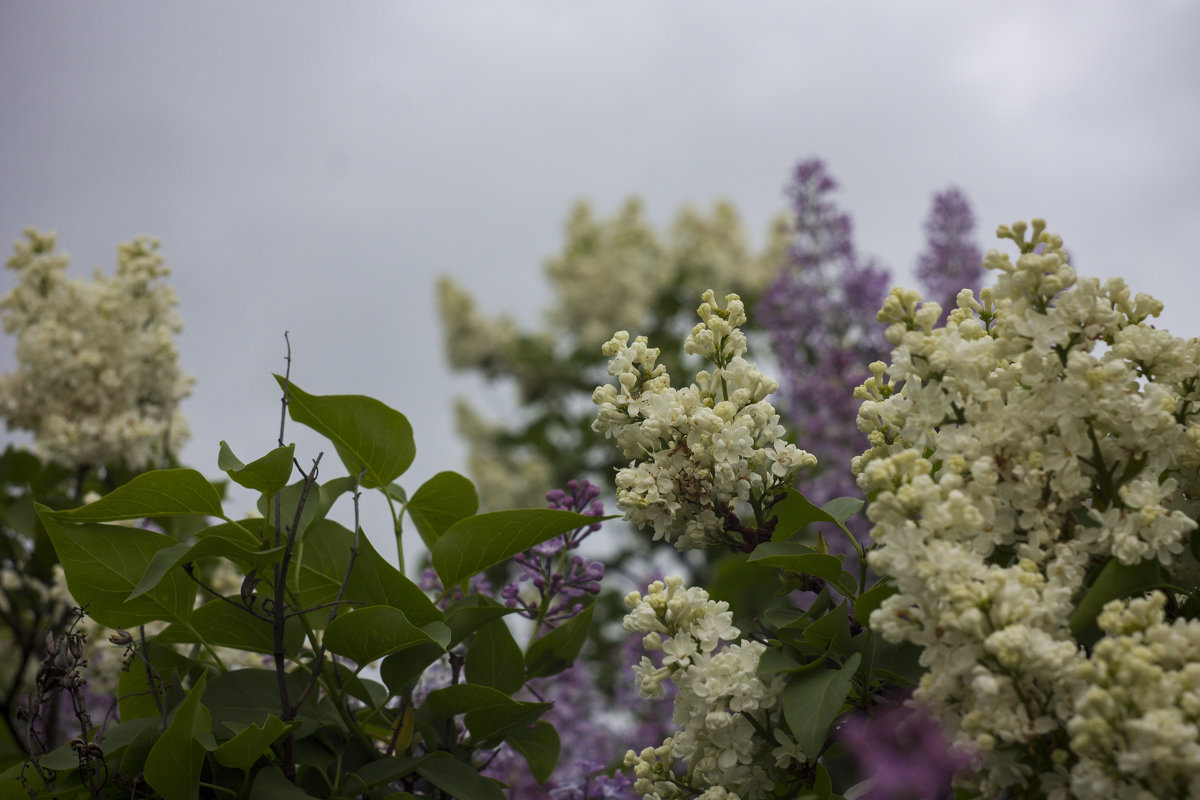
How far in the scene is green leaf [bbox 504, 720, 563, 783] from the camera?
1.15 meters

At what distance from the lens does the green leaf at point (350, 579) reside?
3.29 ft

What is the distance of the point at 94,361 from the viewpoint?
2242mm

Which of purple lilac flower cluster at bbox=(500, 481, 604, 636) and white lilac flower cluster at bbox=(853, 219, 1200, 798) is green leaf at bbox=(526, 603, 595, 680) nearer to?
purple lilac flower cluster at bbox=(500, 481, 604, 636)

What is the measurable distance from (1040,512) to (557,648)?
2.12 feet

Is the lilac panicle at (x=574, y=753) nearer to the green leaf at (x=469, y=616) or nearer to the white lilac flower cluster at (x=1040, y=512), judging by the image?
the green leaf at (x=469, y=616)

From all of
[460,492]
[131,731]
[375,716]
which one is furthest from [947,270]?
[131,731]

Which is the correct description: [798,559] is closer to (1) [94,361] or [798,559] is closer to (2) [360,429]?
(2) [360,429]

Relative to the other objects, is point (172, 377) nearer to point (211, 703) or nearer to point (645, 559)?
point (211, 703)

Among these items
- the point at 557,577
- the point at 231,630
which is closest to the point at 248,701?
the point at 231,630

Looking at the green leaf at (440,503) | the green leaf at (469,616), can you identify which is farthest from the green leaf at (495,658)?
the green leaf at (440,503)

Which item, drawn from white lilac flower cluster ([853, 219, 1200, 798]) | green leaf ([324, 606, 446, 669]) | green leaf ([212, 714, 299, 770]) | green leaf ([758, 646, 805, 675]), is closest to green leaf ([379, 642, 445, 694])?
green leaf ([324, 606, 446, 669])

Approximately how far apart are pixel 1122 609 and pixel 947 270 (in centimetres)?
228

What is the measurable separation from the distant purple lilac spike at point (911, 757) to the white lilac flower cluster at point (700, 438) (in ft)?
0.76

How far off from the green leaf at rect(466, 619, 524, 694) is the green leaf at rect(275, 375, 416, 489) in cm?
22
